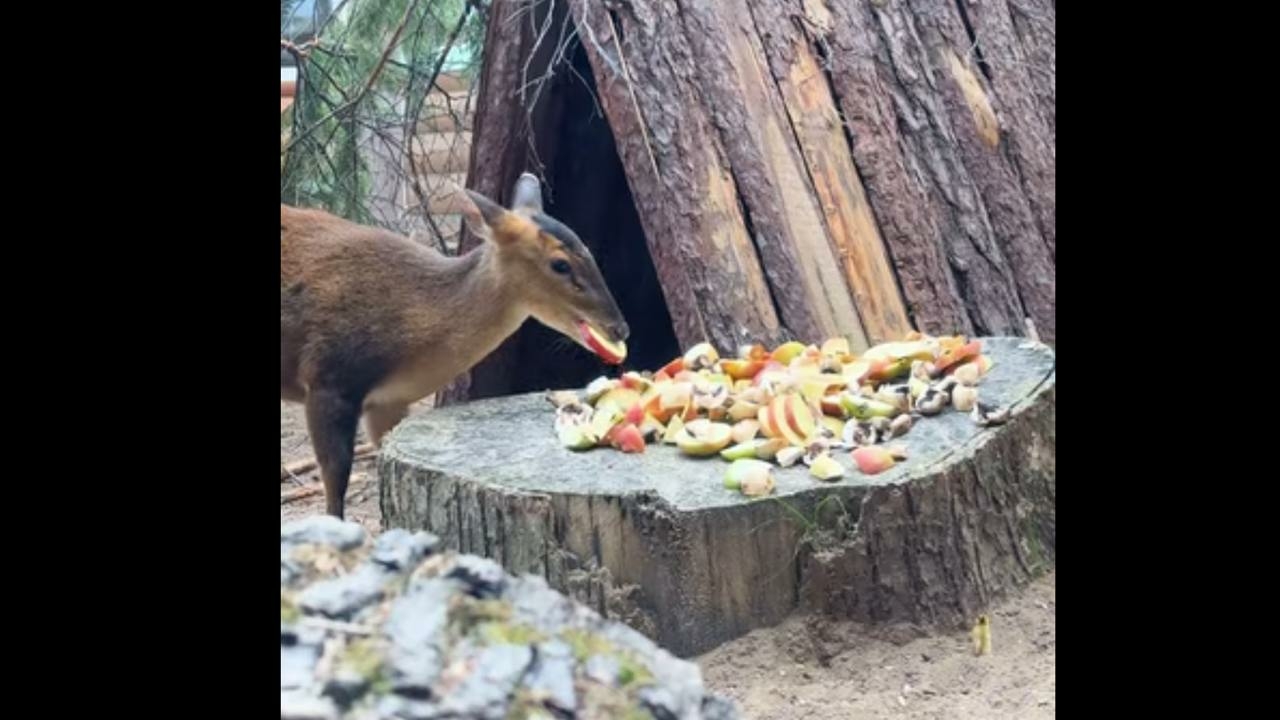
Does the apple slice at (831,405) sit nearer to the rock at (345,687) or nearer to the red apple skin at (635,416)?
the red apple skin at (635,416)

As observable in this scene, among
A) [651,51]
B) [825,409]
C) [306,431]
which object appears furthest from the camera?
[651,51]

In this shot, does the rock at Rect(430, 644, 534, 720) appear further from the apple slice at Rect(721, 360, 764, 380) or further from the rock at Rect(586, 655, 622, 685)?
the apple slice at Rect(721, 360, 764, 380)

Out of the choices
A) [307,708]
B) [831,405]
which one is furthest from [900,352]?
[307,708]

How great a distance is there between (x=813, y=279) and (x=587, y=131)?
1.45 feet

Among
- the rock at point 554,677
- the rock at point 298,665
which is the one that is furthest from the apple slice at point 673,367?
the rock at point 298,665

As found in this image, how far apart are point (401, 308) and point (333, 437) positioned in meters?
0.73

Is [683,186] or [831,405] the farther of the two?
→ [683,186]

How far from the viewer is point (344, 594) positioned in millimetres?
1492

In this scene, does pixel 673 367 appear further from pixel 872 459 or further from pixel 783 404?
pixel 872 459
